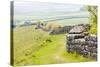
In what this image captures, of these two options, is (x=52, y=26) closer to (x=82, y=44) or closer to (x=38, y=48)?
(x=38, y=48)

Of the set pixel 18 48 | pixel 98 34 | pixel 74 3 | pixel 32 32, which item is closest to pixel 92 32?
pixel 98 34

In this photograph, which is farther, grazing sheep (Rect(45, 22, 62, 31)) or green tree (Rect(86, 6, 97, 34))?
green tree (Rect(86, 6, 97, 34))

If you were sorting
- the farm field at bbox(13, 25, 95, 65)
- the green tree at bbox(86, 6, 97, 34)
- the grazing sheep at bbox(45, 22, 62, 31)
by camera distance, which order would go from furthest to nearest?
the green tree at bbox(86, 6, 97, 34) → the grazing sheep at bbox(45, 22, 62, 31) → the farm field at bbox(13, 25, 95, 65)

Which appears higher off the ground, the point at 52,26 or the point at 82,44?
the point at 52,26

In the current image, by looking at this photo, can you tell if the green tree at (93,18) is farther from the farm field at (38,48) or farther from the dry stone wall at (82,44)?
the farm field at (38,48)

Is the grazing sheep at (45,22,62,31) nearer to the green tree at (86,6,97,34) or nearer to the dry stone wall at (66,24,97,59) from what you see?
the dry stone wall at (66,24,97,59)

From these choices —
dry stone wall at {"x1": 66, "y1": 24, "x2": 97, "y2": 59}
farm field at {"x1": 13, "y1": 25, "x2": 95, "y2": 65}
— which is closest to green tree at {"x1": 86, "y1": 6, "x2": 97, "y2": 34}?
dry stone wall at {"x1": 66, "y1": 24, "x2": 97, "y2": 59}

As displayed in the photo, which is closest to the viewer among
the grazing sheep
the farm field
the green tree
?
the farm field

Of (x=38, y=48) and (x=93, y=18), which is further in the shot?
(x=93, y=18)

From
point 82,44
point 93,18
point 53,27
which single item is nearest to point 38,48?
point 53,27

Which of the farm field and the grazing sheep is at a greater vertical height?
the grazing sheep
